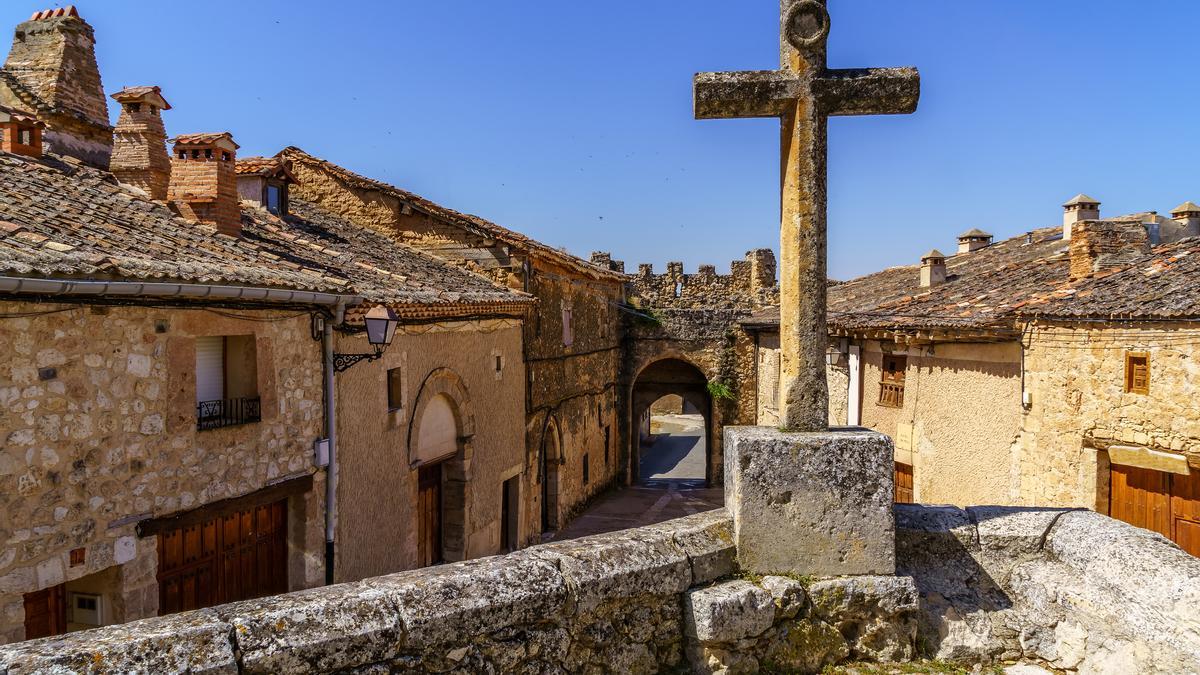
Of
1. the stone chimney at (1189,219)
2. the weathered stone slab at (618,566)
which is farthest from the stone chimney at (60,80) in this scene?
the stone chimney at (1189,219)

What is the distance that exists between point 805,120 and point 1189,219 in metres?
15.8

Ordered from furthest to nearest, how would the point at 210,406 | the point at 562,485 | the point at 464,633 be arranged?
1. the point at 562,485
2. the point at 210,406
3. the point at 464,633

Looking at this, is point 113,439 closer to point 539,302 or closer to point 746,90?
point 746,90

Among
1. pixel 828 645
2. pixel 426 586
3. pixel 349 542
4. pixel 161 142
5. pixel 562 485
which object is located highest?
pixel 161 142

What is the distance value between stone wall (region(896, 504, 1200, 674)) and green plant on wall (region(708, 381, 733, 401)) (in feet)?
62.7

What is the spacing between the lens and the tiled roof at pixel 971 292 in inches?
426

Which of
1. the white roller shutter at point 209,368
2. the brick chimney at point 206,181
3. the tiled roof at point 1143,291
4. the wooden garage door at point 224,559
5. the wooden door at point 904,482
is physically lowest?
the wooden door at point 904,482

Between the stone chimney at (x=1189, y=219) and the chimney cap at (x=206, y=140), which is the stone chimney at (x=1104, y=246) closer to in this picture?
the stone chimney at (x=1189, y=219)

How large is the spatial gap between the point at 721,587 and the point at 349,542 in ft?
21.0

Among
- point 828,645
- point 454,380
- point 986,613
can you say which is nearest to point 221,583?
point 454,380

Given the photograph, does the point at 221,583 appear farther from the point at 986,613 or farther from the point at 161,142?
the point at 986,613

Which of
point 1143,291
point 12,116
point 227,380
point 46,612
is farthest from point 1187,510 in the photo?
point 12,116

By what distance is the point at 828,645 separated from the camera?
3482 mm

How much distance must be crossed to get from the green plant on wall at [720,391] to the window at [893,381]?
9.73 meters
